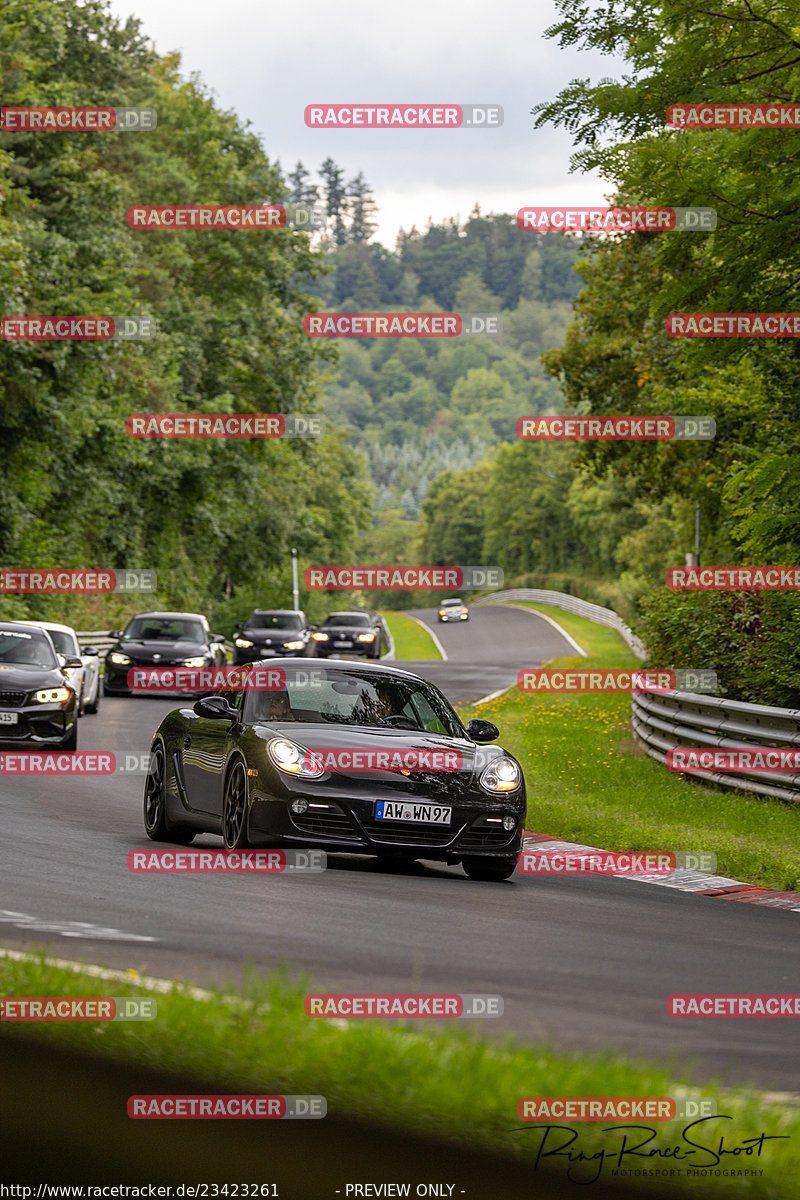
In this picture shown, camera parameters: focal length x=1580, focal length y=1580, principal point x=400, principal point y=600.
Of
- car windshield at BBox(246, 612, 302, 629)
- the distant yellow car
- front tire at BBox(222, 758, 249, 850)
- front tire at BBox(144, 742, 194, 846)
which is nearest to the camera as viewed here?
front tire at BBox(222, 758, 249, 850)

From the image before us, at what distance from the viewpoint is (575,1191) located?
11.7ft

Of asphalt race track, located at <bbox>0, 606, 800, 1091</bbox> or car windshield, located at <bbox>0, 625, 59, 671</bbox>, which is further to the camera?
car windshield, located at <bbox>0, 625, 59, 671</bbox>

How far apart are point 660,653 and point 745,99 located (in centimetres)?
846

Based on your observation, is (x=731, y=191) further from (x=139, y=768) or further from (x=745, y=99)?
(x=139, y=768)

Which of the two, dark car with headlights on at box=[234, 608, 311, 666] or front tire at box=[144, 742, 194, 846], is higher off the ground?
front tire at box=[144, 742, 194, 846]

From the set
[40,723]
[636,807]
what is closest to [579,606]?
A: [40,723]

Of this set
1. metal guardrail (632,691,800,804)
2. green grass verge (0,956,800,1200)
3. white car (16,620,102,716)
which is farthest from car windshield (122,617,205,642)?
green grass verge (0,956,800,1200)

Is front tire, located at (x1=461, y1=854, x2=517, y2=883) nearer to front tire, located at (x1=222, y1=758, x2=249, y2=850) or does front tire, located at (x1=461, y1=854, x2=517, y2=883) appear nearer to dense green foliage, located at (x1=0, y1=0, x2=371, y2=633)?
front tire, located at (x1=222, y1=758, x2=249, y2=850)

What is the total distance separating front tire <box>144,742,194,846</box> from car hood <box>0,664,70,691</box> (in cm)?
661

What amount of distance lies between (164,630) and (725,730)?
1881cm

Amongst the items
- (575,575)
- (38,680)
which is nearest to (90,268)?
(38,680)

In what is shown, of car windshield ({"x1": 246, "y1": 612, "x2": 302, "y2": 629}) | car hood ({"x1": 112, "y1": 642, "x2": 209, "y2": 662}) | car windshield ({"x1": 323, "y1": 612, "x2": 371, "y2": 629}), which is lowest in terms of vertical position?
car windshield ({"x1": 323, "y1": 612, "x2": 371, "y2": 629})

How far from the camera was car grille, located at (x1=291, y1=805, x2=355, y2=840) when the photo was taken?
10102 millimetres

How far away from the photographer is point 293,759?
1023 centimetres
